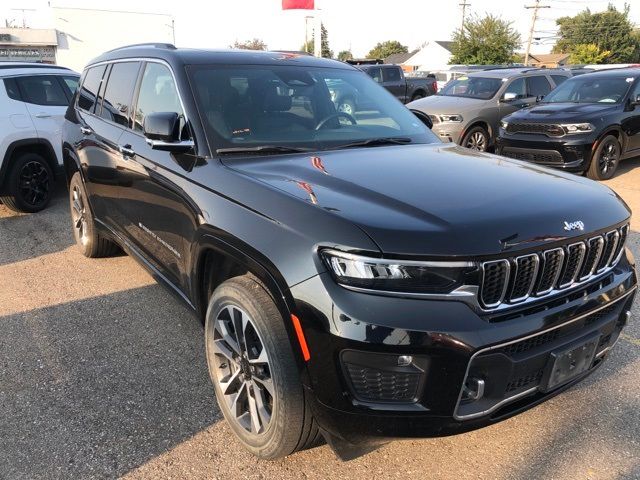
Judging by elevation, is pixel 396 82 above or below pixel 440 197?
below

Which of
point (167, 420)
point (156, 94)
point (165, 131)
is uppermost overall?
point (156, 94)

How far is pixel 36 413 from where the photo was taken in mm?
2883

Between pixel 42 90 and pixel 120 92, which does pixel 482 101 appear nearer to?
pixel 42 90

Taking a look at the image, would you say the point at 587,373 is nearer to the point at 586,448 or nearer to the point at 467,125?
the point at 586,448

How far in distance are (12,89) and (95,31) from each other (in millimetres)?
34419

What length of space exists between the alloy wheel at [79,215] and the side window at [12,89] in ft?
7.77

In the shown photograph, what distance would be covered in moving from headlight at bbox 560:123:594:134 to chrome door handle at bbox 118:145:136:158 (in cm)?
690

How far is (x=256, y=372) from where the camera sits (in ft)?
7.97

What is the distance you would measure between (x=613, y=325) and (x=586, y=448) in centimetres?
62

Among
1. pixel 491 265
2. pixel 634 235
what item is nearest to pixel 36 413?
pixel 491 265

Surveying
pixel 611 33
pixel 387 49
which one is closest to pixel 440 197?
pixel 611 33

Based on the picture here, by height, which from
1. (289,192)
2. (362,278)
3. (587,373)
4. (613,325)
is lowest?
(587,373)

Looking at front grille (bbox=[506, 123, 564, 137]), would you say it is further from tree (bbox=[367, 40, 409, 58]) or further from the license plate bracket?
tree (bbox=[367, 40, 409, 58])

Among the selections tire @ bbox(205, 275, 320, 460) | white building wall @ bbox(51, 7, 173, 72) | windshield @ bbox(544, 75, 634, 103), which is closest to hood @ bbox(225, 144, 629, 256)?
tire @ bbox(205, 275, 320, 460)
